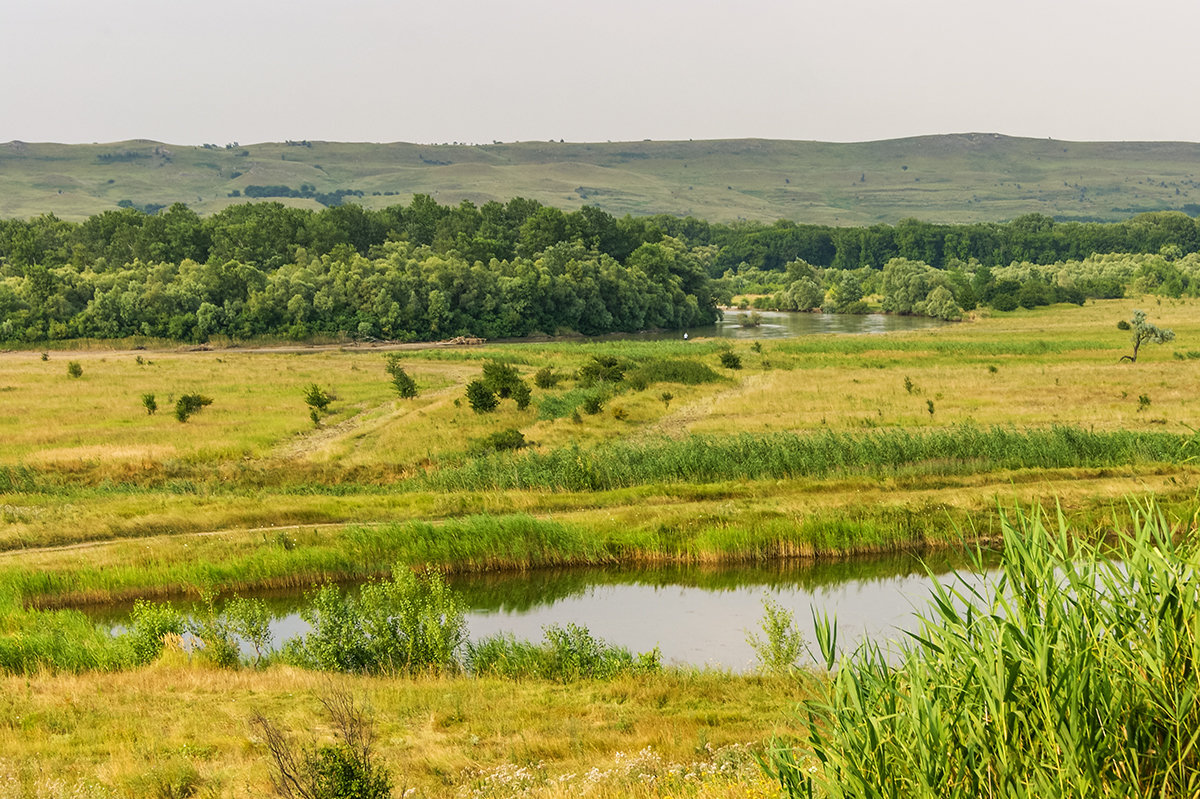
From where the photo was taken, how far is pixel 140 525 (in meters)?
33.8

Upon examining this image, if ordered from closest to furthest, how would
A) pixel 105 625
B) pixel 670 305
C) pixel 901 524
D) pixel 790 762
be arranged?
pixel 790 762 < pixel 105 625 < pixel 901 524 < pixel 670 305

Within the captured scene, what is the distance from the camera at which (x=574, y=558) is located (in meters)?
31.7

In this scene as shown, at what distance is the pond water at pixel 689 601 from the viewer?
25266 mm

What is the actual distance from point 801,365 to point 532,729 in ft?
211

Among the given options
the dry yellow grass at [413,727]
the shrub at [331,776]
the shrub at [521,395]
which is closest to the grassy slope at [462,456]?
the shrub at [521,395]

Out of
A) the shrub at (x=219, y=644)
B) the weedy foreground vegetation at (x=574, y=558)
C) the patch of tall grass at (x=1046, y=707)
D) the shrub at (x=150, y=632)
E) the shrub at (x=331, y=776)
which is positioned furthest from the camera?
the shrub at (x=150, y=632)

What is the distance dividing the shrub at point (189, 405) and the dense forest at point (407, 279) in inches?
2307

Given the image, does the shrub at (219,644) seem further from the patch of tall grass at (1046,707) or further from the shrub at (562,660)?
the patch of tall grass at (1046,707)

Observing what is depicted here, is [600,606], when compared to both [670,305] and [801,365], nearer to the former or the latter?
[801,365]

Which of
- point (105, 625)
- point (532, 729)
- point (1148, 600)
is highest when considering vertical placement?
point (1148, 600)

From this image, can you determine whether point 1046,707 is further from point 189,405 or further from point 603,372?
point 603,372

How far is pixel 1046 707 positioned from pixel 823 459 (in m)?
31.5

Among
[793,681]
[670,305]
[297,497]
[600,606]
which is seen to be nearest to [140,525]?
[297,497]

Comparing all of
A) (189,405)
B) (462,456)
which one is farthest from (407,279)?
(462,456)
